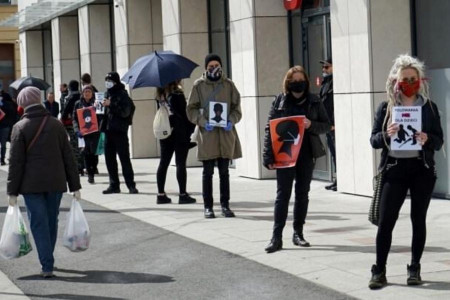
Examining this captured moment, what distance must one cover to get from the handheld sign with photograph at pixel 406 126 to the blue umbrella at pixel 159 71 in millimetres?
6744

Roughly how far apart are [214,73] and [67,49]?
68.2 ft

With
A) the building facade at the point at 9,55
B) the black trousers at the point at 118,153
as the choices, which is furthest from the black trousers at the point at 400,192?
the building facade at the point at 9,55

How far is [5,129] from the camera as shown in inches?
1035

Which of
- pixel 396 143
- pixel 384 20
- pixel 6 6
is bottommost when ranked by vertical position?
pixel 396 143

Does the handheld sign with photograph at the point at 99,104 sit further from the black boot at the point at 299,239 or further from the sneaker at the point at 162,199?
the black boot at the point at 299,239

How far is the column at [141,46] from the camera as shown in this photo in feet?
81.7

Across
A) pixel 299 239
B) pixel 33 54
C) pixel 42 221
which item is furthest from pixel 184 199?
pixel 33 54

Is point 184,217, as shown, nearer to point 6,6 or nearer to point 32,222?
point 32,222

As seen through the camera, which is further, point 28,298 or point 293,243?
point 293,243

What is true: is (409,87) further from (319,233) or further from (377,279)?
(319,233)

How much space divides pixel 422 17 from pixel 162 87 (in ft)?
11.7

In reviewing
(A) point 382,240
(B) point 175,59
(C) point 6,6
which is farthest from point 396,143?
(C) point 6,6

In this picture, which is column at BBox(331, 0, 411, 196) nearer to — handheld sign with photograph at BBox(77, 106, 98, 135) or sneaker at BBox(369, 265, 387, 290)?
handheld sign with photograph at BBox(77, 106, 98, 135)

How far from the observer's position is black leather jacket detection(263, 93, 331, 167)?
1023 cm
